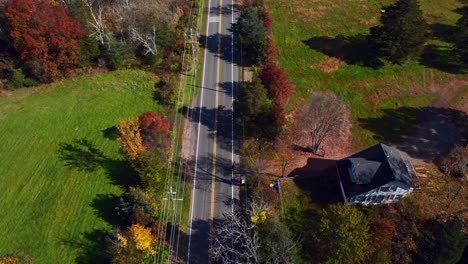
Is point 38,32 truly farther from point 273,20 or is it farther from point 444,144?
point 444,144

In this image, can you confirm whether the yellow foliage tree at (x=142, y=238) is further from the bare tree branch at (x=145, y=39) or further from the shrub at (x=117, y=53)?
the shrub at (x=117, y=53)

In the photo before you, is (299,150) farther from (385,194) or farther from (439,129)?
(439,129)

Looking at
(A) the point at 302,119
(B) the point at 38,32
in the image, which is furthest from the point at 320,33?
(B) the point at 38,32

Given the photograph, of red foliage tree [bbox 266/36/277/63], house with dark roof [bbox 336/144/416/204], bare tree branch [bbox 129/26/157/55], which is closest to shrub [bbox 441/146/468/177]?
house with dark roof [bbox 336/144/416/204]

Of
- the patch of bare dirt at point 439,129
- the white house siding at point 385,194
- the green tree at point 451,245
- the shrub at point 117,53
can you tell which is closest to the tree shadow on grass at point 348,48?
the patch of bare dirt at point 439,129

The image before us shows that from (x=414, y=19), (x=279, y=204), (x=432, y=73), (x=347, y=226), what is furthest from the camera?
(x=432, y=73)
